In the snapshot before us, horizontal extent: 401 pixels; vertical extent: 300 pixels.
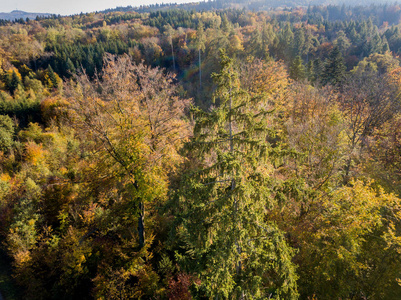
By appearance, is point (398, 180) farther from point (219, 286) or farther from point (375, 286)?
point (219, 286)

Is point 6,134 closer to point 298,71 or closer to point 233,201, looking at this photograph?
point 233,201

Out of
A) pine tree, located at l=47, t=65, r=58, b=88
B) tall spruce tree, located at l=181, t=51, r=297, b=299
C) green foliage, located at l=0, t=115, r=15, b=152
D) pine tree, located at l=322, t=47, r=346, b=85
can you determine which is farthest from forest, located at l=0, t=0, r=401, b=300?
pine tree, located at l=47, t=65, r=58, b=88

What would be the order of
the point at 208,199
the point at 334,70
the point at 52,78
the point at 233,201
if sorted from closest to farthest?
the point at 233,201
the point at 208,199
the point at 334,70
the point at 52,78

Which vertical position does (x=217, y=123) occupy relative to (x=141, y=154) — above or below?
above

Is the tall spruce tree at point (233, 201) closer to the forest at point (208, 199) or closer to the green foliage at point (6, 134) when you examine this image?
the forest at point (208, 199)

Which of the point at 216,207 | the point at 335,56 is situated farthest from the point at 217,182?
the point at 335,56

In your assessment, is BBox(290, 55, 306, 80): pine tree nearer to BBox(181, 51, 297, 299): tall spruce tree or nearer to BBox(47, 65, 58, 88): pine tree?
BBox(181, 51, 297, 299): tall spruce tree

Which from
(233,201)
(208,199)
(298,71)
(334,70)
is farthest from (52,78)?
(334,70)

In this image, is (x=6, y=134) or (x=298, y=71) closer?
(x=6, y=134)
